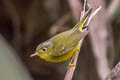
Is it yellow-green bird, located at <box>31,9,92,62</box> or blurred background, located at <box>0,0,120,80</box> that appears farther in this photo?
blurred background, located at <box>0,0,120,80</box>

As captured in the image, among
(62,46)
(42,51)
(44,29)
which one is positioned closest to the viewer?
(42,51)

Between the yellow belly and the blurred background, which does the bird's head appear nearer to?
the yellow belly

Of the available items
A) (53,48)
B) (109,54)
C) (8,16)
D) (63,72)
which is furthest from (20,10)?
(53,48)

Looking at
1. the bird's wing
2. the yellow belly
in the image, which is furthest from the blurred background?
the yellow belly

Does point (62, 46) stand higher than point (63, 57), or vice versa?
point (62, 46)

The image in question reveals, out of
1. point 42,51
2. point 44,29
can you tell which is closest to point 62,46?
A: point 42,51

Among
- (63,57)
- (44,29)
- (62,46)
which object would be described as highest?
(44,29)

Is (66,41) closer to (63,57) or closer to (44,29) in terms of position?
(63,57)

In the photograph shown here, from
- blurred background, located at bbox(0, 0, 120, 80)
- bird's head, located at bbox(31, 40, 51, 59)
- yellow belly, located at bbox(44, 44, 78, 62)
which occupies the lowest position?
yellow belly, located at bbox(44, 44, 78, 62)

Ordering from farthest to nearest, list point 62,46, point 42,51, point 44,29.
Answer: point 44,29 < point 62,46 < point 42,51
